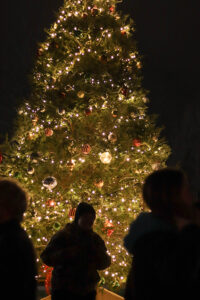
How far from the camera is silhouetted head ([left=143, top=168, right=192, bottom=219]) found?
4.76ft

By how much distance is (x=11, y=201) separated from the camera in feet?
6.11

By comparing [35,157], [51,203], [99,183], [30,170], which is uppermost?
[35,157]

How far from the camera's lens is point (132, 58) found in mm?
6879

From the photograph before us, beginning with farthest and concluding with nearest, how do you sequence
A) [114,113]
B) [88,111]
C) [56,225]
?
[114,113] < [88,111] < [56,225]

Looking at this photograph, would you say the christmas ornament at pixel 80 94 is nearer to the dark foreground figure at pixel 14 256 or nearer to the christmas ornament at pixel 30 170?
the christmas ornament at pixel 30 170

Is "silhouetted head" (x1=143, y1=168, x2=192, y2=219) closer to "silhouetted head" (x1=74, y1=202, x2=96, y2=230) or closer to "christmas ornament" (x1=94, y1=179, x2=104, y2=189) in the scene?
"silhouetted head" (x1=74, y1=202, x2=96, y2=230)

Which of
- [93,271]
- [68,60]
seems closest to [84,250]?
[93,271]

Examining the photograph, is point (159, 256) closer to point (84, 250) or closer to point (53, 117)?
point (84, 250)

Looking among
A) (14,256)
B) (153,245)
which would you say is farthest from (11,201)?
(153,245)

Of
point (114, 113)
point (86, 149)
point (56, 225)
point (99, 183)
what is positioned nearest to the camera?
point (56, 225)

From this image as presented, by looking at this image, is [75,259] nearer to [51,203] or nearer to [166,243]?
[166,243]

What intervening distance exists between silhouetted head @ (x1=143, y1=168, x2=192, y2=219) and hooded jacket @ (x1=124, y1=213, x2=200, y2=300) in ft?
0.25

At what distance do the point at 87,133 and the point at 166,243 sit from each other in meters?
4.71

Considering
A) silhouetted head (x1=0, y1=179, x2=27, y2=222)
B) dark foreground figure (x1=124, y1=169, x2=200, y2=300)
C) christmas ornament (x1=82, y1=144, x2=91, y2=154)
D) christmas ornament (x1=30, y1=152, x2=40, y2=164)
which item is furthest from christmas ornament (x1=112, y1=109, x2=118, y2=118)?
dark foreground figure (x1=124, y1=169, x2=200, y2=300)
